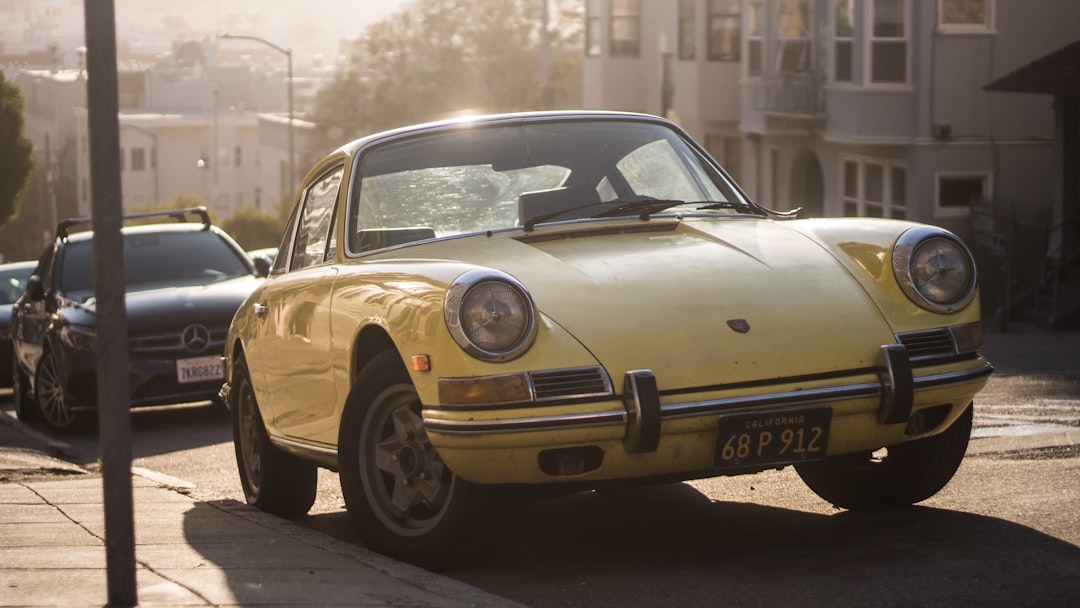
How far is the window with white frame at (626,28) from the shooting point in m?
48.1

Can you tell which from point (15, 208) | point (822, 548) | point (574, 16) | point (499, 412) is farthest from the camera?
point (574, 16)

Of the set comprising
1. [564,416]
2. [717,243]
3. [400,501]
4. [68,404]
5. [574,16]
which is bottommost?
[68,404]

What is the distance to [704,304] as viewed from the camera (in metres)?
6.00

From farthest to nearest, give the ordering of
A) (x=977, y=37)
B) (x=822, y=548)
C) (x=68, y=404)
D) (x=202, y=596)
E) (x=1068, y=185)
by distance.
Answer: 1. (x=977, y=37)
2. (x=1068, y=185)
3. (x=68, y=404)
4. (x=822, y=548)
5. (x=202, y=596)

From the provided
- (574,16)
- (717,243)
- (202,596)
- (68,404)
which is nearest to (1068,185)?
(68,404)

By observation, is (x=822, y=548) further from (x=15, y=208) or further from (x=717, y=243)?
(x=15, y=208)

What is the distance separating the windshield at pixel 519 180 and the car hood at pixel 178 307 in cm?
661

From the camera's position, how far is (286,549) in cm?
637

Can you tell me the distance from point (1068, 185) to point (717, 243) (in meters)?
21.7

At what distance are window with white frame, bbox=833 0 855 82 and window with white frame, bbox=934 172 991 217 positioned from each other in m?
2.80

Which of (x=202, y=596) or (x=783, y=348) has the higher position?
(x=783, y=348)

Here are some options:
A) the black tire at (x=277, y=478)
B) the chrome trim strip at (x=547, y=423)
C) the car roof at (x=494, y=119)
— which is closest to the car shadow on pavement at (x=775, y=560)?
the chrome trim strip at (x=547, y=423)

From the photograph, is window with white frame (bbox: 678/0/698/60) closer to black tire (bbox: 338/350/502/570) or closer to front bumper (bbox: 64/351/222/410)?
front bumper (bbox: 64/351/222/410)

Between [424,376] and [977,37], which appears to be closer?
[424,376]
